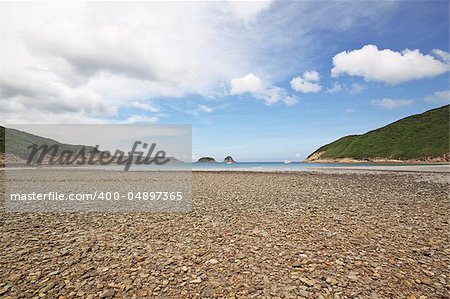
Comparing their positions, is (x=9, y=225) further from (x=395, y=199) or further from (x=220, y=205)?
(x=395, y=199)

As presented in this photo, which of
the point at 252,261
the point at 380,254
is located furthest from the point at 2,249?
the point at 380,254

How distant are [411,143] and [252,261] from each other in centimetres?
21649

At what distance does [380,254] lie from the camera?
9.03 m

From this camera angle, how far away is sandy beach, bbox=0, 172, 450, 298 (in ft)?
22.2

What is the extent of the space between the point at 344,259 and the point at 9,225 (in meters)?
15.5

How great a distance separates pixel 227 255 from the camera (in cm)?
902

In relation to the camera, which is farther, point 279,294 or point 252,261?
point 252,261

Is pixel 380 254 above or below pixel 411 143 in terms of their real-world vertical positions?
below

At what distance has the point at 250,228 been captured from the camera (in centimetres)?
1244

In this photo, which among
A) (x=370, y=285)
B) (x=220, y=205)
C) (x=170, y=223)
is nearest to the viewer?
(x=370, y=285)

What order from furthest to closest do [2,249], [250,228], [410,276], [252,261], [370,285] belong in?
[250,228] < [2,249] < [252,261] < [410,276] < [370,285]

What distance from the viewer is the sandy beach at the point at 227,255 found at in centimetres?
678

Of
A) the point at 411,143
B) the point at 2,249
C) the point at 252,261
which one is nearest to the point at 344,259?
the point at 252,261

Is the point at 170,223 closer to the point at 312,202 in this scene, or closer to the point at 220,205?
the point at 220,205
